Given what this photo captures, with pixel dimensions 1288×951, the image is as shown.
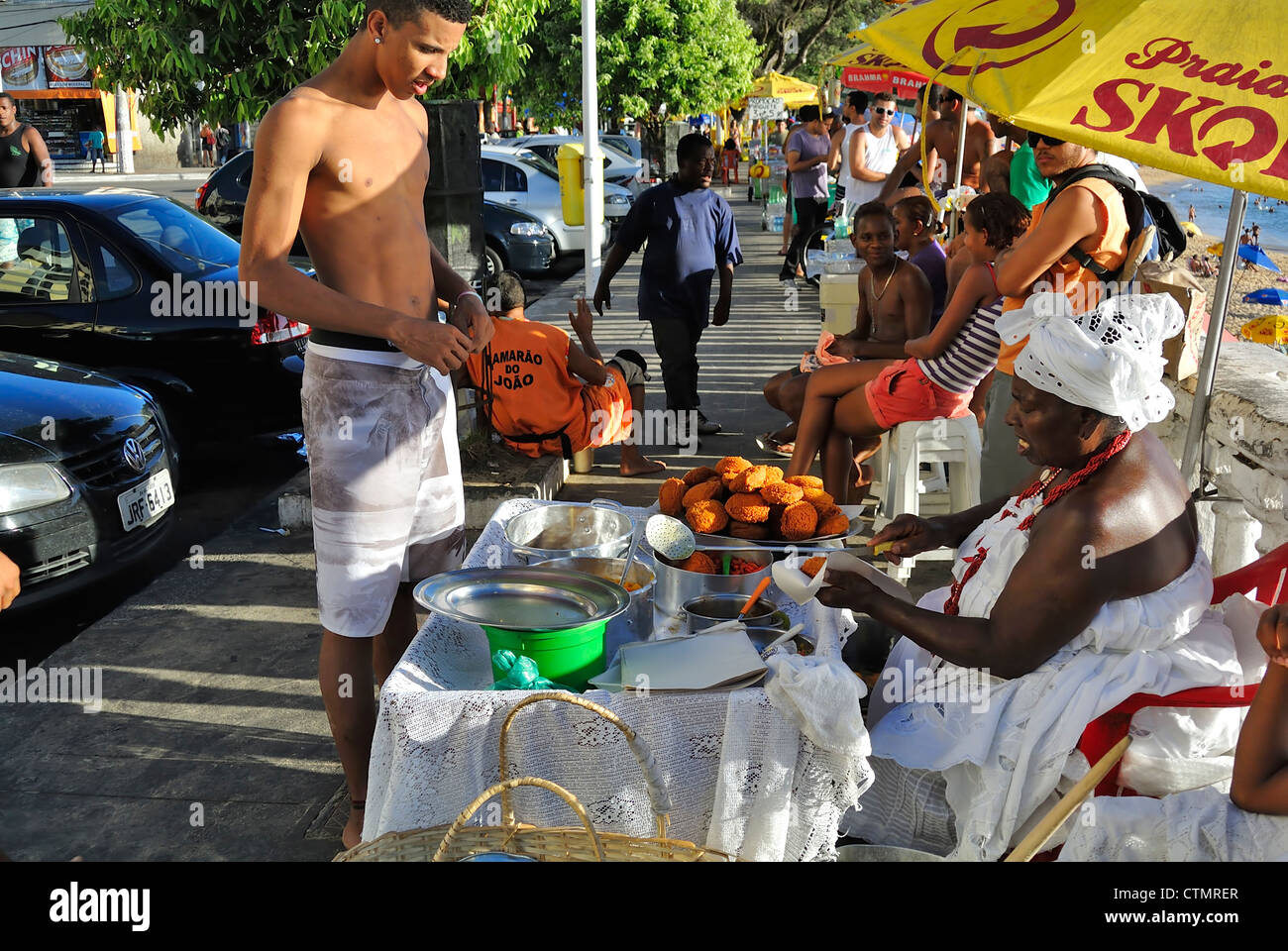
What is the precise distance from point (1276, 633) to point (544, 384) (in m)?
4.43

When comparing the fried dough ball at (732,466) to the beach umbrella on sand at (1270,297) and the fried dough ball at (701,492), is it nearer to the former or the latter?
the fried dough ball at (701,492)

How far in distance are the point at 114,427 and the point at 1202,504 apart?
4459 mm

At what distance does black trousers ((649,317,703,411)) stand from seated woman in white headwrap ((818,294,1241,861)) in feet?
15.1

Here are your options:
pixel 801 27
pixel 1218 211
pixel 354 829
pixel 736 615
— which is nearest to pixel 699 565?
pixel 736 615

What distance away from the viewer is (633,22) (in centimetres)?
2248

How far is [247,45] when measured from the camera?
6312 millimetres

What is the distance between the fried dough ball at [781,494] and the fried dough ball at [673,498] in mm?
269

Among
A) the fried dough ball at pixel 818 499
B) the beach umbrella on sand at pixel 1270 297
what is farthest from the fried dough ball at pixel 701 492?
the beach umbrella on sand at pixel 1270 297

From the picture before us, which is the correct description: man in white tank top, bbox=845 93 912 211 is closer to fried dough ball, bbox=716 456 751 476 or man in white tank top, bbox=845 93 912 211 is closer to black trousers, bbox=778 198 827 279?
black trousers, bbox=778 198 827 279

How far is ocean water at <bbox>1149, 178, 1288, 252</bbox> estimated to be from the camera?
3130 centimetres

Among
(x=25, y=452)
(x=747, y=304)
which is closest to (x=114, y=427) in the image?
(x=25, y=452)

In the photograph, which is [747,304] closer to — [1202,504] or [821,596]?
[1202,504]

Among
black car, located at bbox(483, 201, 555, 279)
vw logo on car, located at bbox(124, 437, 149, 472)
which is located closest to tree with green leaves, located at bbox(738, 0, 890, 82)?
black car, located at bbox(483, 201, 555, 279)
